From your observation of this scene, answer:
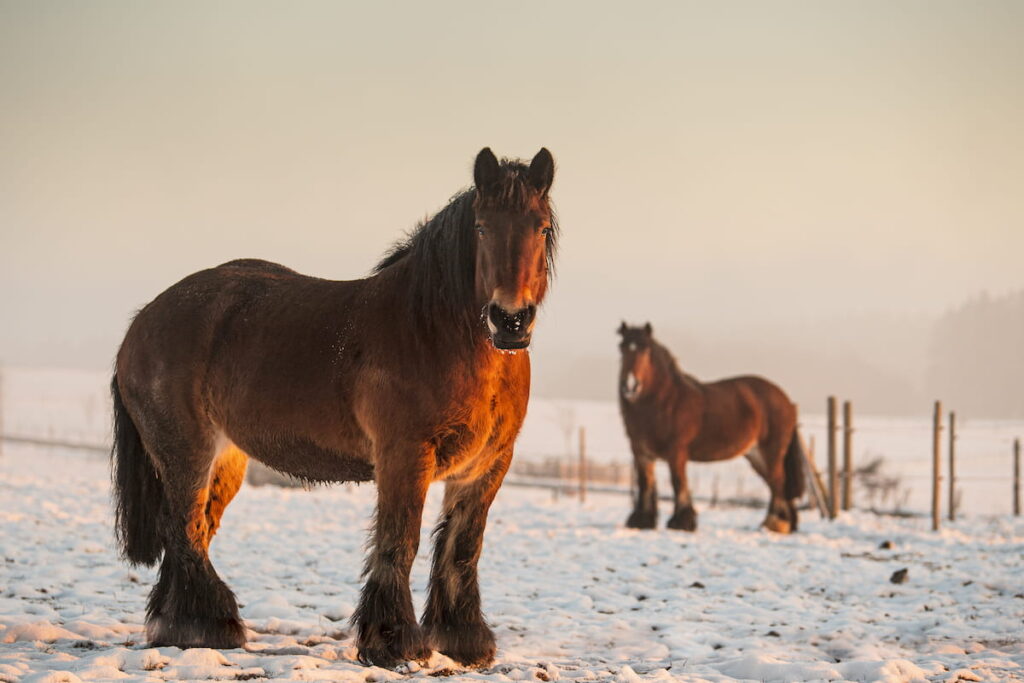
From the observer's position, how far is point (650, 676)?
4.43 metres

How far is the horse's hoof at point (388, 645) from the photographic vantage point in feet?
14.1

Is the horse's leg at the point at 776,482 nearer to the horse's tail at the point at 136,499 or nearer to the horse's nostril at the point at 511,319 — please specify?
the horse's tail at the point at 136,499

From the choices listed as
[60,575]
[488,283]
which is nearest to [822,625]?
[488,283]

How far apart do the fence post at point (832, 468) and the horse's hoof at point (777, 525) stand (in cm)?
210

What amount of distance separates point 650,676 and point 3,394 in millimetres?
52738

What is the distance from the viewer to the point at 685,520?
1165cm

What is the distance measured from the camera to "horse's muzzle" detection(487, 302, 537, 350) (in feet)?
12.7

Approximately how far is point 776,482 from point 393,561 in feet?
30.9

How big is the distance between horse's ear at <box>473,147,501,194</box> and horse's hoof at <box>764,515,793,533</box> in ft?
31.2

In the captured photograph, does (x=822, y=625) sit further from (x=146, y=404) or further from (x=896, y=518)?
(x=896, y=518)

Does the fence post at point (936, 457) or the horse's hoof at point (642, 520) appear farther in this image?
the fence post at point (936, 457)

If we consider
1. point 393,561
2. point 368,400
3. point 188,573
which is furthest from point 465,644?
point 188,573

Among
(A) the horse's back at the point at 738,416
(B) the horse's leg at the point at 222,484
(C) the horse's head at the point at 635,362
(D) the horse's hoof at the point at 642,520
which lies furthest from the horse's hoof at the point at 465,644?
(A) the horse's back at the point at 738,416

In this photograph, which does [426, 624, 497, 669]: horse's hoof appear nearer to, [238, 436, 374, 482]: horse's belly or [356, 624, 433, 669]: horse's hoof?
[356, 624, 433, 669]: horse's hoof
